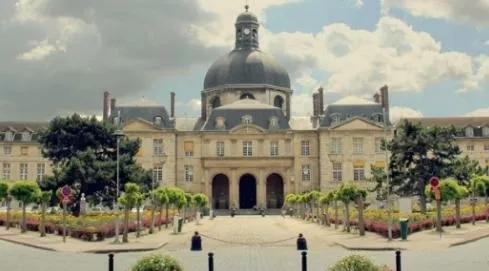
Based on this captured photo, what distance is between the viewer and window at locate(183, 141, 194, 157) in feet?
294

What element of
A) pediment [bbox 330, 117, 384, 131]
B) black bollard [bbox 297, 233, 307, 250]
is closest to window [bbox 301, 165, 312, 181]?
pediment [bbox 330, 117, 384, 131]

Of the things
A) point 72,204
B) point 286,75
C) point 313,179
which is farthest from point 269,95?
point 72,204

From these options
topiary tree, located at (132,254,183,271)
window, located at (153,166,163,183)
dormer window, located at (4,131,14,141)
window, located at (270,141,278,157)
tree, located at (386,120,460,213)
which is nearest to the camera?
topiary tree, located at (132,254,183,271)

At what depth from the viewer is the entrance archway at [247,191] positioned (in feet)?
301

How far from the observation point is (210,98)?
328ft

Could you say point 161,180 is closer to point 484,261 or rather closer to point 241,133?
point 241,133

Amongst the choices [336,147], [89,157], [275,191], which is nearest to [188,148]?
[275,191]

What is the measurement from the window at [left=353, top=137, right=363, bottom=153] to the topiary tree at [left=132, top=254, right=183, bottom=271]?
76.9 metres

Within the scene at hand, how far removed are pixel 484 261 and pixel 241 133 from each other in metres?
67.9

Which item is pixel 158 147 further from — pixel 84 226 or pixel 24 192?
pixel 84 226

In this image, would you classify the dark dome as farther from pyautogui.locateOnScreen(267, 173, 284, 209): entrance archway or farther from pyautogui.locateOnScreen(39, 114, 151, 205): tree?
pyautogui.locateOnScreen(39, 114, 151, 205): tree

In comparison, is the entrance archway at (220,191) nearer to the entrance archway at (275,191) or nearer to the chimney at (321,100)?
the entrance archway at (275,191)

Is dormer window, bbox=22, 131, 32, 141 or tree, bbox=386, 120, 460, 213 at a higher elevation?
dormer window, bbox=22, 131, 32, 141

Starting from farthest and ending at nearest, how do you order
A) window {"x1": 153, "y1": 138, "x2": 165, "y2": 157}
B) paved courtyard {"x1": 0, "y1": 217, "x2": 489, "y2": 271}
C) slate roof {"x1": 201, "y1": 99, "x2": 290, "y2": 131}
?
slate roof {"x1": 201, "y1": 99, "x2": 290, "y2": 131} < window {"x1": 153, "y1": 138, "x2": 165, "y2": 157} < paved courtyard {"x1": 0, "y1": 217, "x2": 489, "y2": 271}
